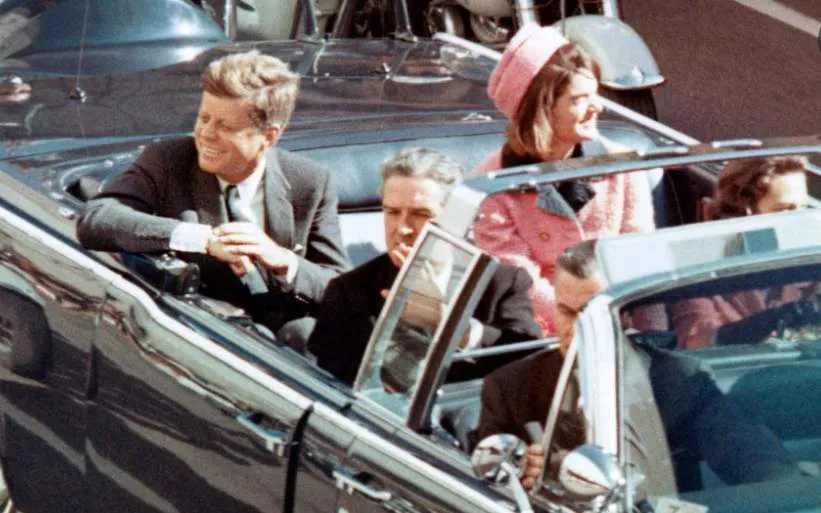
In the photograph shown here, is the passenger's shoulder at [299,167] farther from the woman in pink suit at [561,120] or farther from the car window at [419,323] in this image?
the car window at [419,323]

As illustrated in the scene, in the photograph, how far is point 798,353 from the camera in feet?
13.3

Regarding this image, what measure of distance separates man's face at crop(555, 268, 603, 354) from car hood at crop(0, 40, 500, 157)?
2.00 m

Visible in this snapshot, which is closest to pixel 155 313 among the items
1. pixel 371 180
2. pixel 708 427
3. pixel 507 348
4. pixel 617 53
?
pixel 507 348

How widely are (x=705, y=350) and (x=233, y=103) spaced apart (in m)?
1.78

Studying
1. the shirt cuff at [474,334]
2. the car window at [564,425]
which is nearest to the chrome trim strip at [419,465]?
the car window at [564,425]

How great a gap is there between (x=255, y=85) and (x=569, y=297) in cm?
152

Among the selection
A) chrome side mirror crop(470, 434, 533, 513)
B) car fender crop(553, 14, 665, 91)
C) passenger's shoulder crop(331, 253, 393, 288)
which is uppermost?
chrome side mirror crop(470, 434, 533, 513)

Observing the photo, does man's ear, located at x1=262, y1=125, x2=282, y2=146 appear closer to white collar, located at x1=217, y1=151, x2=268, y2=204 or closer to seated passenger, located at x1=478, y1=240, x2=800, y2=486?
white collar, located at x1=217, y1=151, x2=268, y2=204

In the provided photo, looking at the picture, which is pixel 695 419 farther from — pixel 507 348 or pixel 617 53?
pixel 617 53

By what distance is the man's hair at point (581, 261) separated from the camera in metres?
4.10

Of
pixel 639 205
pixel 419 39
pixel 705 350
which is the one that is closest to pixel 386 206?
pixel 639 205

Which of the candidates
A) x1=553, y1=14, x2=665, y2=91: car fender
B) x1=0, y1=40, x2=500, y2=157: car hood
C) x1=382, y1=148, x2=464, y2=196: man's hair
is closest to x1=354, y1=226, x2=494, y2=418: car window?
x1=382, y1=148, x2=464, y2=196: man's hair

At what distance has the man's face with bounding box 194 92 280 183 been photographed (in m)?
5.39

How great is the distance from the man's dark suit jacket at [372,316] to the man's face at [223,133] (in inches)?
26.3
